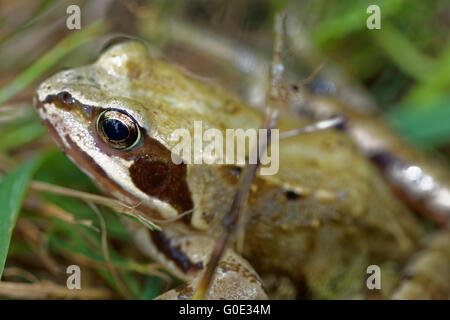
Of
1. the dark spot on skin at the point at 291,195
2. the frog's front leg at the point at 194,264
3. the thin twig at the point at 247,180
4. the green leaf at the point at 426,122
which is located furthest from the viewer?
the green leaf at the point at 426,122

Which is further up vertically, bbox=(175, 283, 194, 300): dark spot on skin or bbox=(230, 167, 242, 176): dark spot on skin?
bbox=(230, 167, 242, 176): dark spot on skin

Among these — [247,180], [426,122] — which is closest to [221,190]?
[247,180]

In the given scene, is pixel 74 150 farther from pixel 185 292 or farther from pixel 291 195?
pixel 291 195

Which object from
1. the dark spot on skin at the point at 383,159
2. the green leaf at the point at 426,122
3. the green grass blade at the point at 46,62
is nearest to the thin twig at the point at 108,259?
the green grass blade at the point at 46,62

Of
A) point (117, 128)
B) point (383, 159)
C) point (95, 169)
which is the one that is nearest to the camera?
point (117, 128)

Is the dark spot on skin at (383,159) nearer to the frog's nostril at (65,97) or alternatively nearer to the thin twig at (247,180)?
the thin twig at (247,180)

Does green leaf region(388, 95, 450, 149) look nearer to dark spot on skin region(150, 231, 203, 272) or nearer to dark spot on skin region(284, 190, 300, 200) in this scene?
dark spot on skin region(284, 190, 300, 200)

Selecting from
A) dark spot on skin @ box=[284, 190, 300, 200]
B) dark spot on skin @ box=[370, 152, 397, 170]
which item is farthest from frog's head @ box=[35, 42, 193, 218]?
dark spot on skin @ box=[370, 152, 397, 170]
